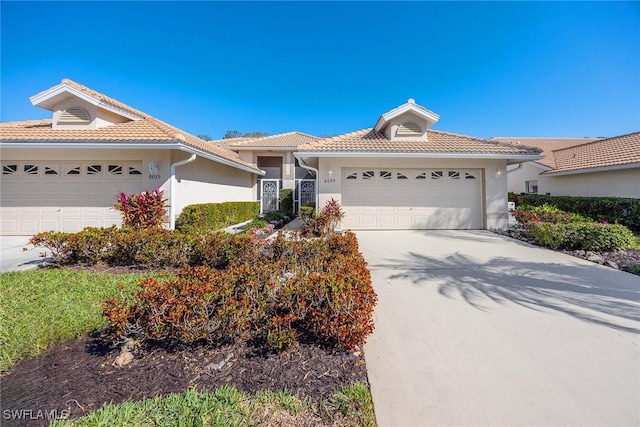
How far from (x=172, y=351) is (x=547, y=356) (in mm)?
4108

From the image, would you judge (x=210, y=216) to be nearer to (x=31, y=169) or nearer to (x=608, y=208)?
(x=31, y=169)

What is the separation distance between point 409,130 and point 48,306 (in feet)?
41.7

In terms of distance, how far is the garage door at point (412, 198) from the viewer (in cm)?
1180

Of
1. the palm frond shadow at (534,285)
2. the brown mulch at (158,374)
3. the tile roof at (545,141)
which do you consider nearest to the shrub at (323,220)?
the palm frond shadow at (534,285)

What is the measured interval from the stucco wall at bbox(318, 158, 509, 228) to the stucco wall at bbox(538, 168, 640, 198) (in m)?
6.42

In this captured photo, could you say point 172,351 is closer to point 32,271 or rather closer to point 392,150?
point 32,271

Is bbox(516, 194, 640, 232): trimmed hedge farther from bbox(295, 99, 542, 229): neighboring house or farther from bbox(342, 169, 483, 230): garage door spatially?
bbox(342, 169, 483, 230): garage door

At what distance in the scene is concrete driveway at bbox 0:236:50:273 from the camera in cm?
644

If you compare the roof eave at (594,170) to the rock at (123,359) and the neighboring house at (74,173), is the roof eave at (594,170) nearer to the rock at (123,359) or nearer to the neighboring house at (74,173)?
the neighboring house at (74,173)

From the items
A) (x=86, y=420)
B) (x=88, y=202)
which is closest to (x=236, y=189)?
(x=88, y=202)

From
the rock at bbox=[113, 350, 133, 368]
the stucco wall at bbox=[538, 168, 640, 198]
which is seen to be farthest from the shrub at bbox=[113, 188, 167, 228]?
the stucco wall at bbox=[538, 168, 640, 198]

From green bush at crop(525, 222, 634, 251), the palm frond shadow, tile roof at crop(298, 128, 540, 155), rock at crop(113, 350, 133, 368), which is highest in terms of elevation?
tile roof at crop(298, 128, 540, 155)

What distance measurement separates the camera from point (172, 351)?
3014 mm

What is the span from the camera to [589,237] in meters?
7.52
